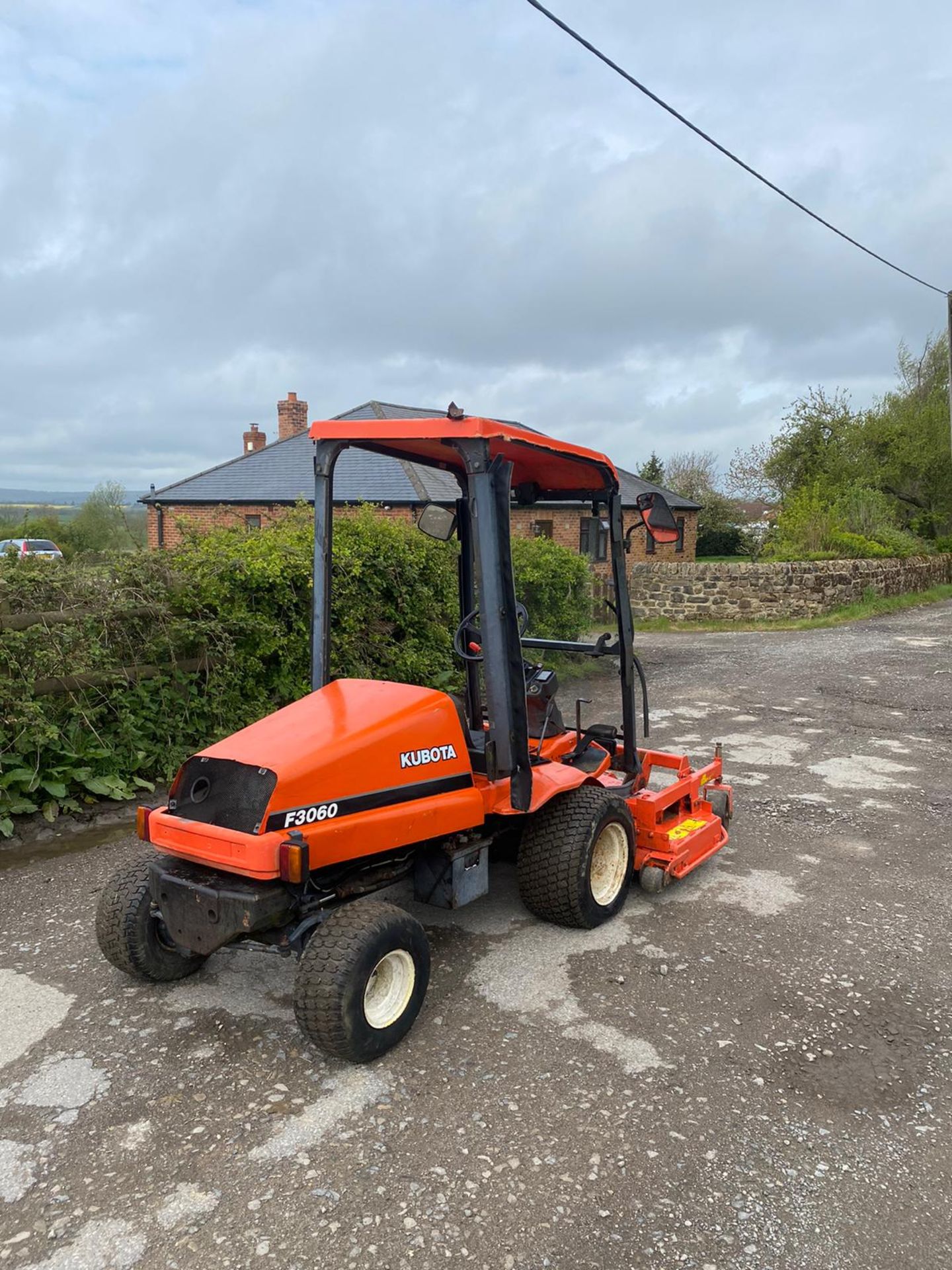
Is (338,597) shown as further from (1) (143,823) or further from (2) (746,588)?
(2) (746,588)

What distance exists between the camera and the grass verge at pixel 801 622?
18172 millimetres

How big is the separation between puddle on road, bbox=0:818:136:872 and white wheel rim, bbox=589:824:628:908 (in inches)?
122

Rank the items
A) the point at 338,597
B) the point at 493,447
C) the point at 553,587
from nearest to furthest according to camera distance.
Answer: the point at 493,447 < the point at 338,597 < the point at 553,587

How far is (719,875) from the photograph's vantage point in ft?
16.4

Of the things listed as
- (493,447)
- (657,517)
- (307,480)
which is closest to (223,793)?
(493,447)

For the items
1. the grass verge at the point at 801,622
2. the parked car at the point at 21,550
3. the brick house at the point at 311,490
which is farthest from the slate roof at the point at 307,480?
the parked car at the point at 21,550

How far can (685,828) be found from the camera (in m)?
4.94

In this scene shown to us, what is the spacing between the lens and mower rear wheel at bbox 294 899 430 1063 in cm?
303

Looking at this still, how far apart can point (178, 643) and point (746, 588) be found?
49.5 ft

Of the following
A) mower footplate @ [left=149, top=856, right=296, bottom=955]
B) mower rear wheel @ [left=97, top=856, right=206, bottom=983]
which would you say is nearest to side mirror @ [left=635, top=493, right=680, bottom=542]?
Answer: mower footplate @ [left=149, top=856, right=296, bottom=955]

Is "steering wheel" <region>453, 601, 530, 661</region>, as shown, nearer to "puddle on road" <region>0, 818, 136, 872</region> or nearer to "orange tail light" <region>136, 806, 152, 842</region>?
"orange tail light" <region>136, 806, 152, 842</region>

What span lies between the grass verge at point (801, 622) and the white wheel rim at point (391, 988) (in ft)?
51.0

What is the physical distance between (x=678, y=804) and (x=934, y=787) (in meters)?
2.75

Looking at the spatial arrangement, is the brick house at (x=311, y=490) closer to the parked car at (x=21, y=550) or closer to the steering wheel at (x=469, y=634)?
the parked car at (x=21, y=550)
